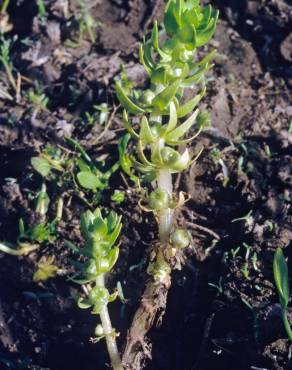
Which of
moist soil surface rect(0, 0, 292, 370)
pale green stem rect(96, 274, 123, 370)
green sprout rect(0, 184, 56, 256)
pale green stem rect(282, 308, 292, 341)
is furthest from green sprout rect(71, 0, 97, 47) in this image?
pale green stem rect(282, 308, 292, 341)

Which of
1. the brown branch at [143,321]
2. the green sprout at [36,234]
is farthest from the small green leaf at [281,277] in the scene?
the green sprout at [36,234]

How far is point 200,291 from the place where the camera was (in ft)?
9.93

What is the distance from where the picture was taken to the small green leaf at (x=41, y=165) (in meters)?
3.39

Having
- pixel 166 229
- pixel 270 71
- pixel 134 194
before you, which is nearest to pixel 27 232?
pixel 134 194

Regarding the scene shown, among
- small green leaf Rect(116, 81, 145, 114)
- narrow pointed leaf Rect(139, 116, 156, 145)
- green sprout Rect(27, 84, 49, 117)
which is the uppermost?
small green leaf Rect(116, 81, 145, 114)

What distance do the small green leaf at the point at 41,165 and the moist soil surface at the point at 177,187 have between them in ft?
0.31

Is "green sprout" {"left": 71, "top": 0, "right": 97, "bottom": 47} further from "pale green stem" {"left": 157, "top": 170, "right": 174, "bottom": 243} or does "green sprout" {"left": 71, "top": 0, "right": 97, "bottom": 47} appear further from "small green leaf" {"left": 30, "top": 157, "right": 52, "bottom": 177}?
"pale green stem" {"left": 157, "top": 170, "right": 174, "bottom": 243}

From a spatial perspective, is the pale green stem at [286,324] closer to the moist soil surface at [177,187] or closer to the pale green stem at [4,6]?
the moist soil surface at [177,187]

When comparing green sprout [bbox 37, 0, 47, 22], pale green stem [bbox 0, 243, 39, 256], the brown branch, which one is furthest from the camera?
green sprout [bbox 37, 0, 47, 22]

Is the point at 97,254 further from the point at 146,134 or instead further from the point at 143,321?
the point at 146,134

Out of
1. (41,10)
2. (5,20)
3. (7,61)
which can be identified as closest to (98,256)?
(7,61)

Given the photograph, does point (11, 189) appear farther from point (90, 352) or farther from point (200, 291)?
point (200, 291)

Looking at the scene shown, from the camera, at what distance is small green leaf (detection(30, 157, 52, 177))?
3.39m

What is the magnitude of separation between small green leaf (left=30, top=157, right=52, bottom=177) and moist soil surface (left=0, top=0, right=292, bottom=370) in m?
0.10
